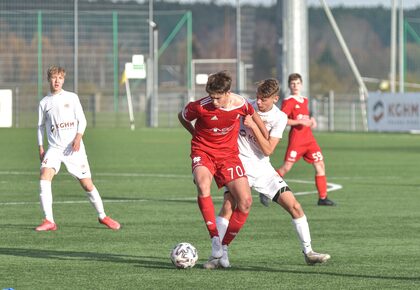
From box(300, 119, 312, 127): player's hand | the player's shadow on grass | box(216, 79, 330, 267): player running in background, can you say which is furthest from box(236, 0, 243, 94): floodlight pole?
box(216, 79, 330, 267): player running in background

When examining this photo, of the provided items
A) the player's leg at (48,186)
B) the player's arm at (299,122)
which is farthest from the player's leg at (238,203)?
the player's arm at (299,122)

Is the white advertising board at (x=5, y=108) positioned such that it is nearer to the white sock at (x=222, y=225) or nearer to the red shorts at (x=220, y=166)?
the white sock at (x=222, y=225)

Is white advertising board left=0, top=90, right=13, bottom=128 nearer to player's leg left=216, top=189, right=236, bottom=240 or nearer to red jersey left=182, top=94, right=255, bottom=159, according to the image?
player's leg left=216, top=189, right=236, bottom=240

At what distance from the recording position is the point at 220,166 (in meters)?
12.3

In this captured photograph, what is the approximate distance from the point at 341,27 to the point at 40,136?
7973 centimetres

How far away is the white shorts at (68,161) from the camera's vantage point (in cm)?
1608

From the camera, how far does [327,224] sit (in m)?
16.5

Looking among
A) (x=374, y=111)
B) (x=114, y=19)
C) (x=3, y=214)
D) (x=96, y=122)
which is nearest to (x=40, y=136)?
(x=3, y=214)

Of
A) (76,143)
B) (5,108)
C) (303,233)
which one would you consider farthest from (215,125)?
(5,108)

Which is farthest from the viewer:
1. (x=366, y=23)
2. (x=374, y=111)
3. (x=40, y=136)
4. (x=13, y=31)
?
(x=366, y=23)

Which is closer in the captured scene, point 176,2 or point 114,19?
point 114,19

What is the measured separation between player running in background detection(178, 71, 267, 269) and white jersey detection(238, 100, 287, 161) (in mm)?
403

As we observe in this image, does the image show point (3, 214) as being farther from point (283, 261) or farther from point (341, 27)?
point (341, 27)

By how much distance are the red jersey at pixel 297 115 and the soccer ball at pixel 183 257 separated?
7727 mm
